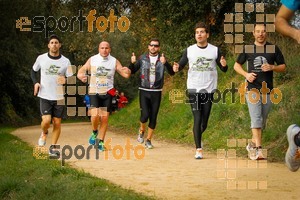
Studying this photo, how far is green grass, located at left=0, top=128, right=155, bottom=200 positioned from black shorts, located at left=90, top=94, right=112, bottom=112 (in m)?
2.10

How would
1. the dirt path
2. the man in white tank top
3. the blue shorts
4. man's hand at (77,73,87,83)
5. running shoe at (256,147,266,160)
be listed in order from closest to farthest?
the dirt path
running shoe at (256,147,266,160)
the blue shorts
man's hand at (77,73,87,83)
the man in white tank top

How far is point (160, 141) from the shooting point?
46.2 feet

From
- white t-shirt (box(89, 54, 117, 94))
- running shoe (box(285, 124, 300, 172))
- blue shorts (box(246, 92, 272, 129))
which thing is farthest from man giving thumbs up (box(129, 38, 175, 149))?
running shoe (box(285, 124, 300, 172))

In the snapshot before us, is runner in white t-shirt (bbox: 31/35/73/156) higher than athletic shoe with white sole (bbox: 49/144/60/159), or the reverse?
runner in white t-shirt (bbox: 31/35/73/156)

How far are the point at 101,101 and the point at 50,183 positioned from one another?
4.20 meters

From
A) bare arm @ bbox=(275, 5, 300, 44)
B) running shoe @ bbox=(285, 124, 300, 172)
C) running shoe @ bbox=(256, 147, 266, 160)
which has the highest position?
bare arm @ bbox=(275, 5, 300, 44)

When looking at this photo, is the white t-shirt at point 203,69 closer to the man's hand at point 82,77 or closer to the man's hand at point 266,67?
the man's hand at point 266,67

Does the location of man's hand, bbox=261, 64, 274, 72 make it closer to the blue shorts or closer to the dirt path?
the blue shorts

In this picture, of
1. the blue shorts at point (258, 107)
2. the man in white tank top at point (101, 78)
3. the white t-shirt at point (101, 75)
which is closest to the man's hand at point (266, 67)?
the blue shorts at point (258, 107)

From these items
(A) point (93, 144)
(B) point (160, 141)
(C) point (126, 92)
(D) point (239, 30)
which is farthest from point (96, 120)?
(C) point (126, 92)

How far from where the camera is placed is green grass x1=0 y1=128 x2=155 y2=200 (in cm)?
636

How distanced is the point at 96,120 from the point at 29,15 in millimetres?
21920

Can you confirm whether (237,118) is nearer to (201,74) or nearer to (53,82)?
(201,74)

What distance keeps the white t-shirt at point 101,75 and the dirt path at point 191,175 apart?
1321 mm
